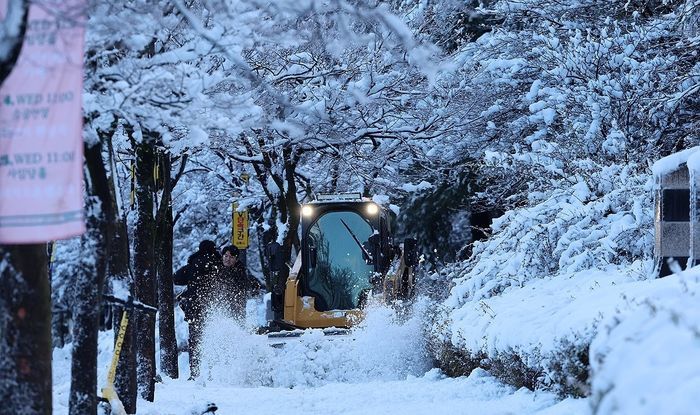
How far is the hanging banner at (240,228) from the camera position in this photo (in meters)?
23.9

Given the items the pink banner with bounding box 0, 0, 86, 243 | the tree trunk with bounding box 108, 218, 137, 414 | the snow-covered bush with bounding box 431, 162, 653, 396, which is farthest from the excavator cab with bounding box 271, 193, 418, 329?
the pink banner with bounding box 0, 0, 86, 243

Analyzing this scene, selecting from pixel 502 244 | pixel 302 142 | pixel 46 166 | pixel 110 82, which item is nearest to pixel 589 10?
pixel 302 142

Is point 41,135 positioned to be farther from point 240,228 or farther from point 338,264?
point 240,228

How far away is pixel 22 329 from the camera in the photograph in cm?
579

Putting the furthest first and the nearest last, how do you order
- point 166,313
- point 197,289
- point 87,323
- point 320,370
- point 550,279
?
point 197,289 < point 166,313 < point 320,370 < point 550,279 < point 87,323

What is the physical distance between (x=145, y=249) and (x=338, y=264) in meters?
8.62

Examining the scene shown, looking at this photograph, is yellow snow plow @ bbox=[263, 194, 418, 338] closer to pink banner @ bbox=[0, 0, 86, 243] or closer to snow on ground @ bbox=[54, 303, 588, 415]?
snow on ground @ bbox=[54, 303, 588, 415]

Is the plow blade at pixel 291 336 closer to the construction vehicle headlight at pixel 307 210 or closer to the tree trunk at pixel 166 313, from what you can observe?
the tree trunk at pixel 166 313

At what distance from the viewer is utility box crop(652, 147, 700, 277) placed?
8.39 meters

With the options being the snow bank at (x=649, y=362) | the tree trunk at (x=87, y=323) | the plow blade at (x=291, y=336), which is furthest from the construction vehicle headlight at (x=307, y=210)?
the snow bank at (x=649, y=362)

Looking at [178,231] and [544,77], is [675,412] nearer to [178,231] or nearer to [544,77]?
[544,77]

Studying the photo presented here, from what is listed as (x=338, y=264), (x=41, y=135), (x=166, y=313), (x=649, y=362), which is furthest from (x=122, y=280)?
(x=338, y=264)

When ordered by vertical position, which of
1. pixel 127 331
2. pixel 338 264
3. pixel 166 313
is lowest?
pixel 166 313

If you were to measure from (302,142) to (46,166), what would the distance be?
1371cm
